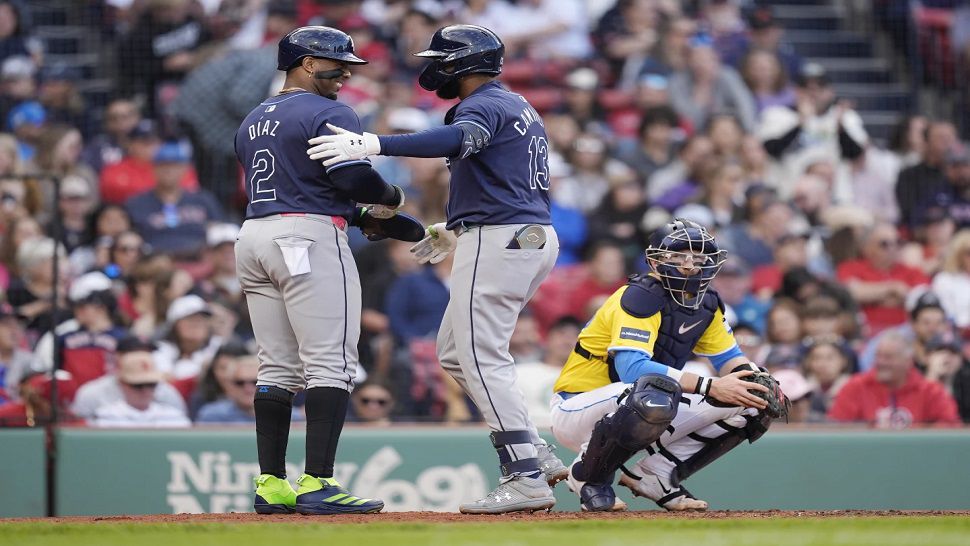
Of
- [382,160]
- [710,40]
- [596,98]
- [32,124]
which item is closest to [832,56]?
[710,40]

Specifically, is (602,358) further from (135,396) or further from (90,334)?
(90,334)

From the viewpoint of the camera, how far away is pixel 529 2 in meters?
12.0

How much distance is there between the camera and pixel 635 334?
5719 millimetres

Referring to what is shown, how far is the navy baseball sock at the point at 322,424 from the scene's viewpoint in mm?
5504

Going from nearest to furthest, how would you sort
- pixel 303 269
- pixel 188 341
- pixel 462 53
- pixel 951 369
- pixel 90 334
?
1. pixel 303 269
2. pixel 462 53
3. pixel 90 334
4. pixel 188 341
5. pixel 951 369

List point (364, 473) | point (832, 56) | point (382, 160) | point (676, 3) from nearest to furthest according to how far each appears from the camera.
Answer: point (364, 473) < point (382, 160) < point (676, 3) < point (832, 56)

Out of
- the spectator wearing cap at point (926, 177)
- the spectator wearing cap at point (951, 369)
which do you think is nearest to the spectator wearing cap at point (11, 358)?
the spectator wearing cap at point (951, 369)

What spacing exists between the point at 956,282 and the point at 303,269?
6314 millimetres

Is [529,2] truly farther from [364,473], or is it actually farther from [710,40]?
[364,473]

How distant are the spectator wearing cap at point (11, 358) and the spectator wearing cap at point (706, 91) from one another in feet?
18.9

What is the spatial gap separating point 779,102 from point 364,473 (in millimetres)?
5678

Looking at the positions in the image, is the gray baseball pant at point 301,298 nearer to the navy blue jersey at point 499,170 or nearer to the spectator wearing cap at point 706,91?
the navy blue jersey at point 499,170

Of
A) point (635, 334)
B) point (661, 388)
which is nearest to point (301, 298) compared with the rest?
point (635, 334)

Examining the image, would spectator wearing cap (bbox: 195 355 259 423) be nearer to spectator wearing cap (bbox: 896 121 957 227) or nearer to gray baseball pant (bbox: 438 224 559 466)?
gray baseball pant (bbox: 438 224 559 466)
